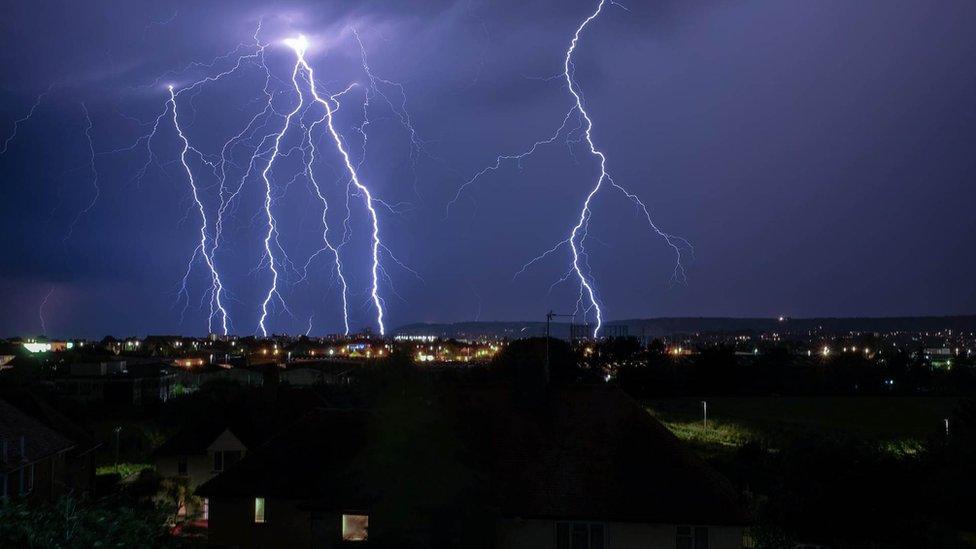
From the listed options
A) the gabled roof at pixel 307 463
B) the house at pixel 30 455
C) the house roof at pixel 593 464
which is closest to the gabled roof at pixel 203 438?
the house at pixel 30 455

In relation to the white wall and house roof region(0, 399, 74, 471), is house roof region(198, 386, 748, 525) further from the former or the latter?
house roof region(0, 399, 74, 471)

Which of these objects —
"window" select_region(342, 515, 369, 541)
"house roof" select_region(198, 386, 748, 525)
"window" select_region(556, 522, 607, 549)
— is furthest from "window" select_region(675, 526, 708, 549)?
"window" select_region(342, 515, 369, 541)

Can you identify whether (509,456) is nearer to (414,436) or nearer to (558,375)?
(414,436)

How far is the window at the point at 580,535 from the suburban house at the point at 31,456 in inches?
A: 447

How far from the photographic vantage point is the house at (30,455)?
18.2 m

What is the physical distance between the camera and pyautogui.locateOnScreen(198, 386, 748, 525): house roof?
41.9ft

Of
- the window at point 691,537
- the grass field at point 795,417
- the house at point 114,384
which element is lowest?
the window at point 691,537

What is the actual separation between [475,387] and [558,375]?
3738 cm

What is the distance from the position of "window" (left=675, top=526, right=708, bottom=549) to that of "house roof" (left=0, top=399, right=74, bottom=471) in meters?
14.3

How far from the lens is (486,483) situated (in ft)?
42.0

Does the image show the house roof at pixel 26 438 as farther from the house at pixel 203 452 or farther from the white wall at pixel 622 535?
the white wall at pixel 622 535

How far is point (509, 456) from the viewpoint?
46.6 feet

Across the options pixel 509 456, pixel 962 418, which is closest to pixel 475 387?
pixel 509 456

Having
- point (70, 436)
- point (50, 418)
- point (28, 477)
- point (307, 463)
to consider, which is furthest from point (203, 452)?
point (307, 463)
